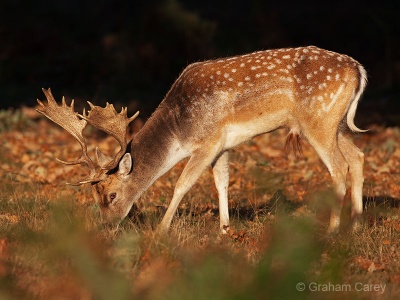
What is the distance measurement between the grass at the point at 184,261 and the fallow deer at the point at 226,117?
0.59m

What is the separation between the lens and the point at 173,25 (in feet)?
79.4

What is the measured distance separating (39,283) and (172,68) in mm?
18782

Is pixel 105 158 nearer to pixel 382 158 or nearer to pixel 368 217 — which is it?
pixel 368 217

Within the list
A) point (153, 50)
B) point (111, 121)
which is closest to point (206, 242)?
point (111, 121)

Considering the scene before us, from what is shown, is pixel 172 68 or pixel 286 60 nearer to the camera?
pixel 286 60

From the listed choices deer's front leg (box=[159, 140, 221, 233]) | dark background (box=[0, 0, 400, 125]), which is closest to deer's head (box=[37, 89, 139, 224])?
deer's front leg (box=[159, 140, 221, 233])

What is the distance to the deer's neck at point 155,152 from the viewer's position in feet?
28.1

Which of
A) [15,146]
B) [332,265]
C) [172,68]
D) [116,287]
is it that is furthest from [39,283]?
[172,68]

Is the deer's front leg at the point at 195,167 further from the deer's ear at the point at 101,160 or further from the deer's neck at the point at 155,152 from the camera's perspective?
the deer's ear at the point at 101,160

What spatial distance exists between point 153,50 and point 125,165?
52.5 feet

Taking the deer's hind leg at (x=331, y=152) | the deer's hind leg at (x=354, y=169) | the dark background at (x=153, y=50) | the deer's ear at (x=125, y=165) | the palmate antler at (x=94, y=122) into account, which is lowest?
the dark background at (x=153, y=50)

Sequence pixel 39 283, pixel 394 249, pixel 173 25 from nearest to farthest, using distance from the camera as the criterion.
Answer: pixel 39 283
pixel 394 249
pixel 173 25

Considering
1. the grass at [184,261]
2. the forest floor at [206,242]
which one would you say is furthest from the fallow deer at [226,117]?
the grass at [184,261]

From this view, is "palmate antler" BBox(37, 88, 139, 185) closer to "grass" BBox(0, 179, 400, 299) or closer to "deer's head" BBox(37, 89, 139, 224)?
"deer's head" BBox(37, 89, 139, 224)
